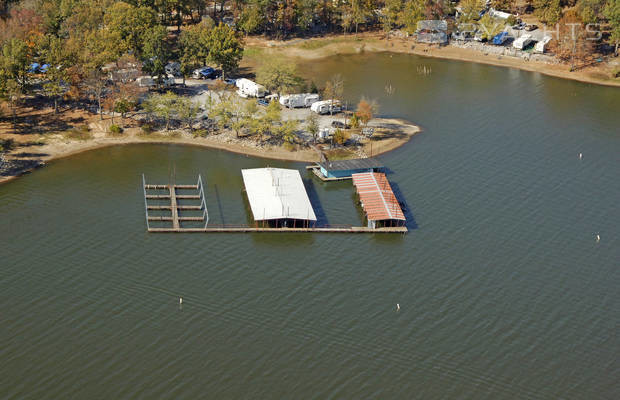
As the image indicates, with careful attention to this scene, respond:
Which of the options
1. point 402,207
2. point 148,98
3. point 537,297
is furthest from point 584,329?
point 148,98

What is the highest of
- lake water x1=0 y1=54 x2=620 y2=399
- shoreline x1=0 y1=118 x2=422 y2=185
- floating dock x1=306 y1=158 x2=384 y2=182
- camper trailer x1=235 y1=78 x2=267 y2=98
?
camper trailer x1=235 y1=78 x2=267 y2=98

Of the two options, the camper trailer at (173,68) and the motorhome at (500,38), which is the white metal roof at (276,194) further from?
the motorhome at (500,38)

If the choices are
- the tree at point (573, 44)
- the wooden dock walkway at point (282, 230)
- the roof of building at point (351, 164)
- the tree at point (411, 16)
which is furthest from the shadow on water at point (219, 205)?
the tree at point (573, 44)

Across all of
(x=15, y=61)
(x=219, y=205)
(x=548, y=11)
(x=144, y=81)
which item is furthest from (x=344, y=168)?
(x=548, y=11)

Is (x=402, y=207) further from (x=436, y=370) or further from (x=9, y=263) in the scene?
(x=9, y=263)

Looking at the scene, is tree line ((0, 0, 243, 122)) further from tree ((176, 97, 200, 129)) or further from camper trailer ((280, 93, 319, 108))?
camper trailer ((280, 93, 319, 108))

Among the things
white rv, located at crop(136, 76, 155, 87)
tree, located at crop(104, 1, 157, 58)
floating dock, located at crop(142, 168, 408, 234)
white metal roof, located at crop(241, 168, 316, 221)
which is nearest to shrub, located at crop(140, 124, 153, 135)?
white rv, located at crop(136, 76, 155, 87)
